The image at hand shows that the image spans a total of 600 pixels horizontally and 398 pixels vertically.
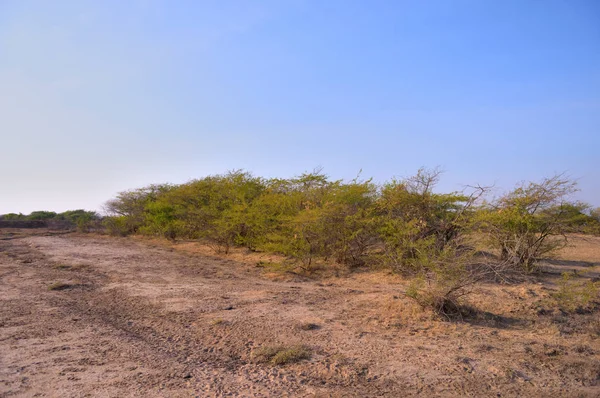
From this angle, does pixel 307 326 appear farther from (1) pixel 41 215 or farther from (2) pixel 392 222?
(1) pixel 41 215

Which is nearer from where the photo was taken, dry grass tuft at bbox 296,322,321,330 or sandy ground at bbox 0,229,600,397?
sandy ground at bbox 0,229,600,397

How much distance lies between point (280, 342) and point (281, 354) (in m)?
0.73

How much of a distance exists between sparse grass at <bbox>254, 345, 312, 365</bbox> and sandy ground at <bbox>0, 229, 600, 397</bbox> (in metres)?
0.11

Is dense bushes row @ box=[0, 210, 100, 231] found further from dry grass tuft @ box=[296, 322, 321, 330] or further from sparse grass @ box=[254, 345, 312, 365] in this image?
sparse grass @ box=[254, 345, 312, 365]

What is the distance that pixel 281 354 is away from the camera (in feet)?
17.3

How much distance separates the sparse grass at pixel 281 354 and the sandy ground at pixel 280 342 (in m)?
0.11

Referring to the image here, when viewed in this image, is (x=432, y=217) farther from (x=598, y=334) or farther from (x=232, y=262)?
(x=232, y=262)

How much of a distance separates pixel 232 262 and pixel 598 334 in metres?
12.0

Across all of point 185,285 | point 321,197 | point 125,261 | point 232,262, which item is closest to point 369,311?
point 185,285

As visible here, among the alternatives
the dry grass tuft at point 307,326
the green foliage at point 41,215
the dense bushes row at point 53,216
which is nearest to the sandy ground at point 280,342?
the dry grass tuft at point 307,326

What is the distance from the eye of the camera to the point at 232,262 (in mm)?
16062

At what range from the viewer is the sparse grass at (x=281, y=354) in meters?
5.21

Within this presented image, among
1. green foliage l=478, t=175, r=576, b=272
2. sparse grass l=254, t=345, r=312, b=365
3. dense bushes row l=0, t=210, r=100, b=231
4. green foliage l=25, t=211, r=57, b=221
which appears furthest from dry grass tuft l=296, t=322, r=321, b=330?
green foliage l=25, t=211, r=57, b=221

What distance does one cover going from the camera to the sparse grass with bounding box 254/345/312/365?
521 centimetres
